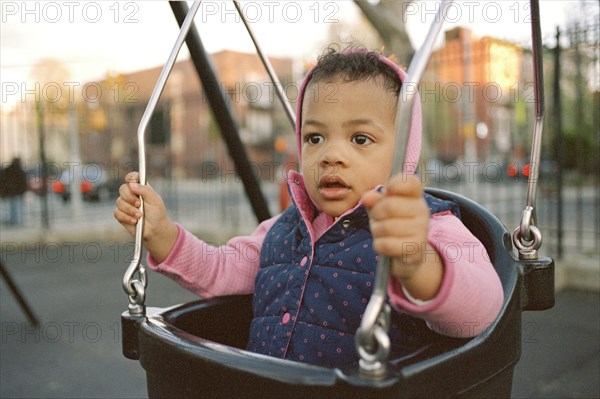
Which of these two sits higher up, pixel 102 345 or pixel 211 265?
pixel 211 265

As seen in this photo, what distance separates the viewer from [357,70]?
1072mm

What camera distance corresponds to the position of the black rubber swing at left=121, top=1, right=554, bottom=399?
667mm

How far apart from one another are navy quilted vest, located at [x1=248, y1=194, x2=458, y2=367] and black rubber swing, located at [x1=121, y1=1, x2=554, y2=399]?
0.12 meters

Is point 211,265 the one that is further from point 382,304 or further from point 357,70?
point 382,304

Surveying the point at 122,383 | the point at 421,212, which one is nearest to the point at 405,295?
the point at 421,212

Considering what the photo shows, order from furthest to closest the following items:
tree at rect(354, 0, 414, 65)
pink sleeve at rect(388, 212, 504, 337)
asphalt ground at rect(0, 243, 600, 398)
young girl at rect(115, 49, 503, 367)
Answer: tree at rect(354, 0, 414, 65) → asphalt ground at rect(0, 243, 600, 398) → young girl at rect(115, 49, 503, 367) → pink sleeve at rect(388, 212, 504, 337)

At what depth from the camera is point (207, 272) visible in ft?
4.21

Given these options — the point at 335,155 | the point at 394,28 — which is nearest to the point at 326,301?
the point at 335,155

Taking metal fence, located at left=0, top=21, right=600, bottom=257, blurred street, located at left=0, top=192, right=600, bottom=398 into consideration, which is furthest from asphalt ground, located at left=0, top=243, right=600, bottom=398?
metal fence, located at left=0, top=21, right=600, bottom=257

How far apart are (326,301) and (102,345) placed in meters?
1.90

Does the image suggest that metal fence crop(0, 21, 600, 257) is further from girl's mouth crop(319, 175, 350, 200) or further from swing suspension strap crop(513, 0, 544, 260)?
girl's mouth crop(319, 175, 350, 200)

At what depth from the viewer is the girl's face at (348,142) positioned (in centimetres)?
100

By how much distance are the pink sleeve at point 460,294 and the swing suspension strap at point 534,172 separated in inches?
4.4

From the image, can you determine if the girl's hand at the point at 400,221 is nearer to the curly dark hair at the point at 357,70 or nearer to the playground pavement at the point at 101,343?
the curly dark hair at the point at 357,70
